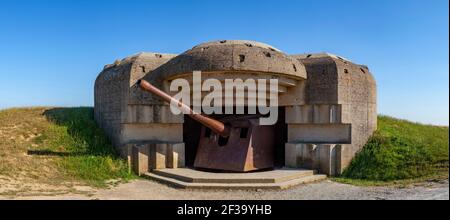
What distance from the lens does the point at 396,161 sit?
9328 mm

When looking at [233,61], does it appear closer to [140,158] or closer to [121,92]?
→ [121,92]

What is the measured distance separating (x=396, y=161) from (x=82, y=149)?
29.9 ft

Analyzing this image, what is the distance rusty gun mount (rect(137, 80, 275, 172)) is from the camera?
9.40m

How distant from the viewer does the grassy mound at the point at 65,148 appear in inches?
348

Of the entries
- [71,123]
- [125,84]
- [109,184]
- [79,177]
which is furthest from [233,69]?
[71,123]

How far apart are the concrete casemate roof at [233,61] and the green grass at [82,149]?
→ 3.02m

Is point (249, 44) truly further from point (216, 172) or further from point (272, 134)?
point (216, 172)

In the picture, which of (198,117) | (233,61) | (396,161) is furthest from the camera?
(396,161)

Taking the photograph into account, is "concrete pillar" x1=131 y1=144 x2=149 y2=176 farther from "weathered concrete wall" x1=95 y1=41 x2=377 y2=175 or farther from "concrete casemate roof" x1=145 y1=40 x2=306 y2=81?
"concrete casemate roof" x1=145 y1=40 x2=306 y2=81

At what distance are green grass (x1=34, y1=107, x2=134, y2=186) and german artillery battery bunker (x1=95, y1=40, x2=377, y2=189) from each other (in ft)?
1.31

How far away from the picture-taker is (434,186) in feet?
24.5

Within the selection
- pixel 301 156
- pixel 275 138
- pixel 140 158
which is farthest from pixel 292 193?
pixel 140 158

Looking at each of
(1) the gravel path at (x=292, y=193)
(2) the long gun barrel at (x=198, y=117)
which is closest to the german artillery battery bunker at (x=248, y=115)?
(2) the long gun barrel at (x=198, y=117)

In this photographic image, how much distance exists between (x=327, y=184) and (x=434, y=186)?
237 centimetres
